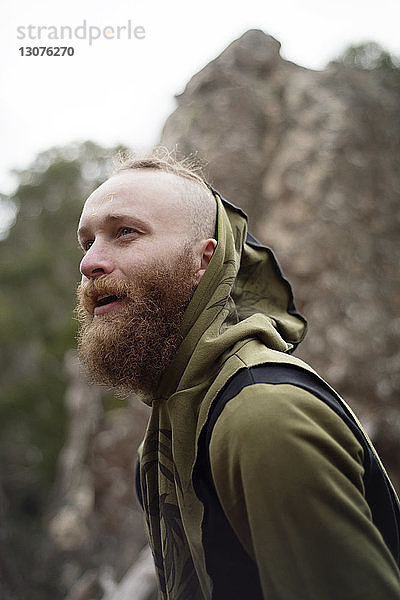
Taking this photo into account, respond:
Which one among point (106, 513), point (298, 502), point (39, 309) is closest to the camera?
point (298, 502)

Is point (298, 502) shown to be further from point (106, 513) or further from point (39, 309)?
point (39, 309)

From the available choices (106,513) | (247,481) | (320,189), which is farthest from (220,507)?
(106,513)

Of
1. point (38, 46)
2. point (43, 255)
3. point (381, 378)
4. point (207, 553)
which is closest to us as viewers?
point (207, 553)

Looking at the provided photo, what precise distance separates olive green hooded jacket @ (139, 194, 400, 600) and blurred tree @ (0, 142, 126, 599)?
7651mm

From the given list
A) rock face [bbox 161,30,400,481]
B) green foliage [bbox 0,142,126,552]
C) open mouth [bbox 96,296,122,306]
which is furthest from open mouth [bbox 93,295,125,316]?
green foliage [bbox 0,142,126,552]

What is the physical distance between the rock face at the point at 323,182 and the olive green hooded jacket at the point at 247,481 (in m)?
2.92

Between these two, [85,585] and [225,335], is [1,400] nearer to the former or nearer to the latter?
[85,585]

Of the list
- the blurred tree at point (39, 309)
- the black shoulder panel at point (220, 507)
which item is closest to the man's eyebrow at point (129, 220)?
the black shoulder panel at point (220, 507)

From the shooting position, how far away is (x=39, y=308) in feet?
33.3

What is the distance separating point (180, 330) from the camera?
1.15 metres

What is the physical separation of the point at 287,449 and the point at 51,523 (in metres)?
5.74

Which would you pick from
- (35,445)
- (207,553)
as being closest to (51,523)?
(35,445)

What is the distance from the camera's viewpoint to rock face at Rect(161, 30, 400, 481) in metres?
4.01

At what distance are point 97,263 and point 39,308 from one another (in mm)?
9416
